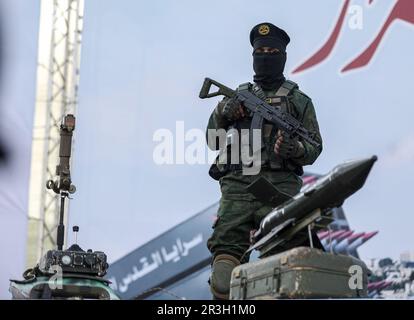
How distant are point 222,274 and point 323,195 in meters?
1.51

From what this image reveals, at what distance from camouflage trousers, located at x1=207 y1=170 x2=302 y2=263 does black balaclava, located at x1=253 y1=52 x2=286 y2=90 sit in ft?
2.45

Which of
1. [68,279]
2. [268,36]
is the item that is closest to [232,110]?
[268,36]

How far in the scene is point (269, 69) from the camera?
745 centimetres

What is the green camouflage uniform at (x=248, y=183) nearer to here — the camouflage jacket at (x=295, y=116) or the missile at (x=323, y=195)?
the camouflage jacket at (x=295, y=116)

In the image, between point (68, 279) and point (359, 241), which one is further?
point (359, 241)

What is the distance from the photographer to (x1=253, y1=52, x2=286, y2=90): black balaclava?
7.43 meters

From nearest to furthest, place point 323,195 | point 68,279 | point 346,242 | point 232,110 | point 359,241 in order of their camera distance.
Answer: point 323,195, point 68,279, point 232,110, point 359,241, point 346,242

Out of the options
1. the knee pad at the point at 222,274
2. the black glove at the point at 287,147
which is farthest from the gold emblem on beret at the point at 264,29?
the knee pad at the point at 222,274

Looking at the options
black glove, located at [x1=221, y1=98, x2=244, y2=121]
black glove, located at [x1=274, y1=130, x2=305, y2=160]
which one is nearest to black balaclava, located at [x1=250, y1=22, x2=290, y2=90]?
black glove, located at [x1=221, y1=98, x2=244, y2=121]

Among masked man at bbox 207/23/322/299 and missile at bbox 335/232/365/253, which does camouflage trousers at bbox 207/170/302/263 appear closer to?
masked man at bbox 207/23/322/299

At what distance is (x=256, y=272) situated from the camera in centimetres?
591

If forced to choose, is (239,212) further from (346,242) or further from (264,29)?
(346,242)

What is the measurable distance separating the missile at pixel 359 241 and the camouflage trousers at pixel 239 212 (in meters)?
4.90

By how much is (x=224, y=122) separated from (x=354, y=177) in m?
1.91
